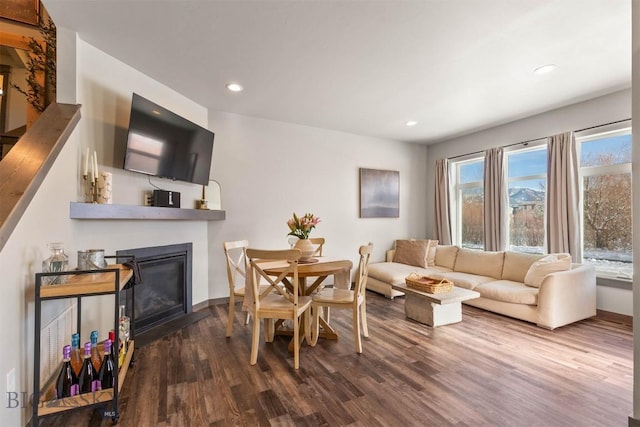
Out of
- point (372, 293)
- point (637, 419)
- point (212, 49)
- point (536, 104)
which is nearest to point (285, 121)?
point (212, 49)

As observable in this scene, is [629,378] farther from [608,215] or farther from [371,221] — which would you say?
[371,221]

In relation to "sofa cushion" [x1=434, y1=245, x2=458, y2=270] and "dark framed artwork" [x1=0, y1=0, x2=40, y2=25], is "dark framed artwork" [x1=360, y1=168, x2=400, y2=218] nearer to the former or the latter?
"sofa cushion" [x1=434, y1=245, x2=458, y2=270]

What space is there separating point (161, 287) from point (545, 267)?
4.42 metres

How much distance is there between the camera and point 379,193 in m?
5.34

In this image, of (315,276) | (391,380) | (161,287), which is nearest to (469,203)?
(315,276)

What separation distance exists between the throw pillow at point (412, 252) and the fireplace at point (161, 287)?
3.37 metres

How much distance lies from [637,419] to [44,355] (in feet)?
10.0

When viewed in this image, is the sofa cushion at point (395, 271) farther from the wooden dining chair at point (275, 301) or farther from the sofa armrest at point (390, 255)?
the wooden dining chair at point (275, 301)

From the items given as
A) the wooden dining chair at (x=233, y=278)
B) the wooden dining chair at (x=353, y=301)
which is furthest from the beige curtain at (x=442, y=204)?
the wooden dining chair at (x=233, y=278)

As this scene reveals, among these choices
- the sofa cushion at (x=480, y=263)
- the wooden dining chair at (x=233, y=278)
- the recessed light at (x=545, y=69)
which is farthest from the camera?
the sofa cushion at (x=480, y=263)

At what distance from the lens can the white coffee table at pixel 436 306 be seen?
3121mm

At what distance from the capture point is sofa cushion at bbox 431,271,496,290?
12.6 ft

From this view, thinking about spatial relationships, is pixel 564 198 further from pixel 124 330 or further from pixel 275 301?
pixel 124 330

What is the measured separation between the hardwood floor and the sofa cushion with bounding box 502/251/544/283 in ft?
2.82
